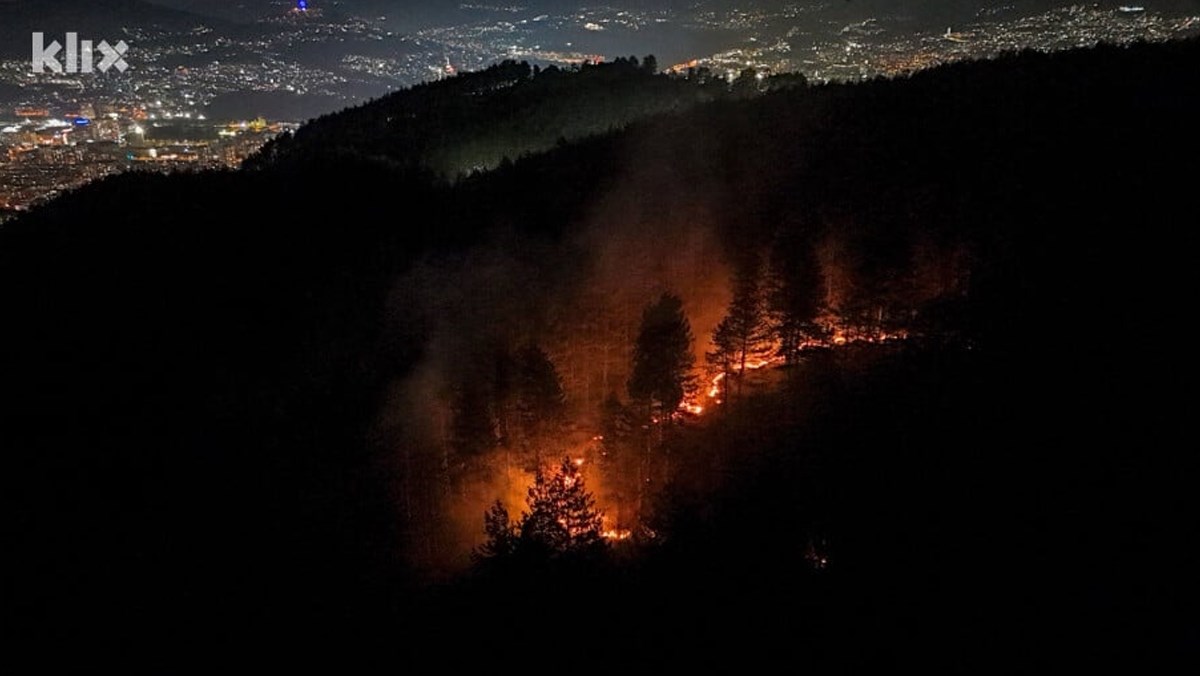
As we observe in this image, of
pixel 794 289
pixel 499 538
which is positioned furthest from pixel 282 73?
pixel 499 538

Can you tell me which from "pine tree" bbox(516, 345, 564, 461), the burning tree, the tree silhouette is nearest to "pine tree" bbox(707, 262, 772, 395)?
the tree silhouette

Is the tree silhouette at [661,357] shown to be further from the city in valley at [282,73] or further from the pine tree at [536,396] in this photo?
the city in valley at [282,73]

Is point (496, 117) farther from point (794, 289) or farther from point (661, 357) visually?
point (661, 357)

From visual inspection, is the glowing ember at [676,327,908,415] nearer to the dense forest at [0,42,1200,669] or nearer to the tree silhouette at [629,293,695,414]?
the dense forest at [0,42,1200,669]

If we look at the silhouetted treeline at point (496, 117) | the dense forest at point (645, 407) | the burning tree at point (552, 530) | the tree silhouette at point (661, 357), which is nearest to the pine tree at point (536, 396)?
the dense forest at point (645, 407)

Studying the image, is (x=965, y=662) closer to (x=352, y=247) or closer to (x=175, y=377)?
(x=175, y=377)

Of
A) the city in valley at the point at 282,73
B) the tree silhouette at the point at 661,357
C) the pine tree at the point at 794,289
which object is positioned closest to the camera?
the tree silhouette at the point at 661,357
